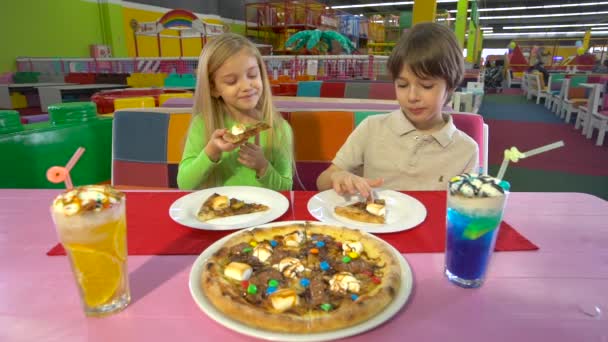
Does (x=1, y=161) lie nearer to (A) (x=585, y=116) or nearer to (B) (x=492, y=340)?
(B) (x=492, y=340)

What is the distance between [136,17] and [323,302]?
13049mm

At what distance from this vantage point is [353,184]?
4.03 ft

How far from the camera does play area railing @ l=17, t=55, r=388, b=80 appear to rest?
19.1ft

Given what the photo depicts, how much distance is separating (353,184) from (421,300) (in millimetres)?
540

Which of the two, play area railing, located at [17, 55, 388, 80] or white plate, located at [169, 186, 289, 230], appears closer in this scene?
white plate, located at [169, 186, 289, 230]

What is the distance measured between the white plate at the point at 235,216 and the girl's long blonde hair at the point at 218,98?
0.53 meters

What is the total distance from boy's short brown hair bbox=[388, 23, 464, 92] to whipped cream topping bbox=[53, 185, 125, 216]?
1.18 m

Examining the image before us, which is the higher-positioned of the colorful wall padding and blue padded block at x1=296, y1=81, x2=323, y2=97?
blue padded block at x1=296, y1=81, x2=323, y2=97

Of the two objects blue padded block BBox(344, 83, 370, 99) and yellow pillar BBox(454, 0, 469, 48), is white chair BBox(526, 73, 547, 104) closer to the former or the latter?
yellow pillar BBox(454, 0, 469, 48)

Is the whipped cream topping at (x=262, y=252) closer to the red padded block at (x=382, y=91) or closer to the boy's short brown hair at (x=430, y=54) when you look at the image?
the boy's short brown hair at (x=430, y=54)

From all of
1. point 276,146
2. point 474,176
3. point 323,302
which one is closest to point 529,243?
point 474,176

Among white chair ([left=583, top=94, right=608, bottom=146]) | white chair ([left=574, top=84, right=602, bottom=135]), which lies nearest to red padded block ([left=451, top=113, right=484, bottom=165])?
white chair ([left=583, top=94, right=608, bottom=146])

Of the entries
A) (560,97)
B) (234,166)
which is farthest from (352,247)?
(560,97)

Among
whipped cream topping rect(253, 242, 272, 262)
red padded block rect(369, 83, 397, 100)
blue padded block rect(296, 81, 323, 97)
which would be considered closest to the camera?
whipped cream topping rect(253, 242, 272, 262)
